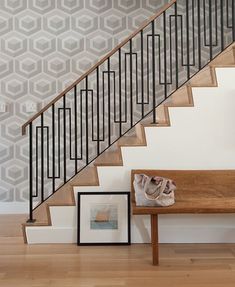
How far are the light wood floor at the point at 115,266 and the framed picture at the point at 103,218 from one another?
115mm

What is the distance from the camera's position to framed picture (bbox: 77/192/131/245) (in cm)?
387

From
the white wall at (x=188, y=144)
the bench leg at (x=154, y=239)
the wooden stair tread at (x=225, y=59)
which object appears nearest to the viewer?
the bench leg at (x=154, y=239)

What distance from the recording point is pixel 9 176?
553 centimetres

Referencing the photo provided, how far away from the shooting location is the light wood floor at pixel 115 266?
287 cm

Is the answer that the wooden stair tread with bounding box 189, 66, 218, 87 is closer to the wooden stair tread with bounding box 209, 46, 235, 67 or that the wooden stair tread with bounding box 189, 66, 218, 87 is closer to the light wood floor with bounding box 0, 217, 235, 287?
the wooden stair tread with bounding box 209, 46, 235, 67

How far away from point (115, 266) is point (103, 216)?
2.47 ft

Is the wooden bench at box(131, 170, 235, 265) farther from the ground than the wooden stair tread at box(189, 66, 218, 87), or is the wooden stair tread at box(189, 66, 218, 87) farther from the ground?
the wooden stair tread at box(189, 66, 218, 87)

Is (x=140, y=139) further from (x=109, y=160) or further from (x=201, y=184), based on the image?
(x=201, y=184)

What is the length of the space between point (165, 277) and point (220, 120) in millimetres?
1678

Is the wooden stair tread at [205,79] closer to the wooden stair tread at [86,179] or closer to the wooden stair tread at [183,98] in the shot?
the wooden stair tread at [183,98]

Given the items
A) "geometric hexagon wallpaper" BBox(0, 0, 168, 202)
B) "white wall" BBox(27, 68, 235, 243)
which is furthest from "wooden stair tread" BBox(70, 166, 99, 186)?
"geometric hexagon wallpaper" BBox(0, 0, 168, 202)

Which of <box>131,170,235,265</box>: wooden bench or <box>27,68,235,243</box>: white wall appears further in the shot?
<box>27,68,235,243</box>: white wall

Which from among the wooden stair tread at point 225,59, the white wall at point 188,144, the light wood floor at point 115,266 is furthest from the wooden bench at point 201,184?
the wooden stair tread at point 225,59

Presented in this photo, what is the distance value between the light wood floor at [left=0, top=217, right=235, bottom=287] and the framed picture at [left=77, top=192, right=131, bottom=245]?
0.38 feet
